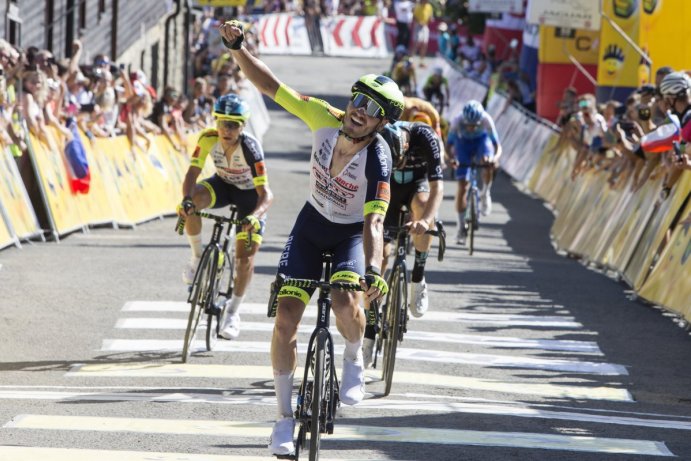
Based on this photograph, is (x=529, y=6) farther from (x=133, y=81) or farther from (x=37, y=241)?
(x=37, y=241)

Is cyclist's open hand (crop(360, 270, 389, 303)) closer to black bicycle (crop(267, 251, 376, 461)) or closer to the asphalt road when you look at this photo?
black bicycle (crop(267, 251, 376, 461))

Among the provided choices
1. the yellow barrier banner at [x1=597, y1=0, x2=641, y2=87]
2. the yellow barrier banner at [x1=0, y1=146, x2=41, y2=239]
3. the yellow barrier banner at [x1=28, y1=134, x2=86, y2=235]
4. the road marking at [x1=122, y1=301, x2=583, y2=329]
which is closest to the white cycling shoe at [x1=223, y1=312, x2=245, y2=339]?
the road marking at [x1=122, y1=301, x2=583, y2=329]

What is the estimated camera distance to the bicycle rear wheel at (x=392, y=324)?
36.2ft

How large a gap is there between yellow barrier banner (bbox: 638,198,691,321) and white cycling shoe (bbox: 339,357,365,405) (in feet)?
20.5

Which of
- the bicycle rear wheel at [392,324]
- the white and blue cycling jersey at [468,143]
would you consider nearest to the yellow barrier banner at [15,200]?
the white and blue cycling jersey at [468,143]

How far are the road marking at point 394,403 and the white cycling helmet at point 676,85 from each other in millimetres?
5563

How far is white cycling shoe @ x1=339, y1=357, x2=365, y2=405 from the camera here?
8.56 metres

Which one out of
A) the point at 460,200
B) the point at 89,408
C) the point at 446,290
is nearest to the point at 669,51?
the point at 460,200

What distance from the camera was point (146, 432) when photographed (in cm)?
923

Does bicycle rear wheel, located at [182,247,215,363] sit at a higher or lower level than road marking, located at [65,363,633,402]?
higher

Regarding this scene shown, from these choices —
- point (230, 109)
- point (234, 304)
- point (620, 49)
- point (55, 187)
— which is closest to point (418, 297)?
point (234, 304)

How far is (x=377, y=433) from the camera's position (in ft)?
31.0

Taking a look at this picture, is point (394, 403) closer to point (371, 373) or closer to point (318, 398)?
point (371, 373)

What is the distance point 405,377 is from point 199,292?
1.68 metres
